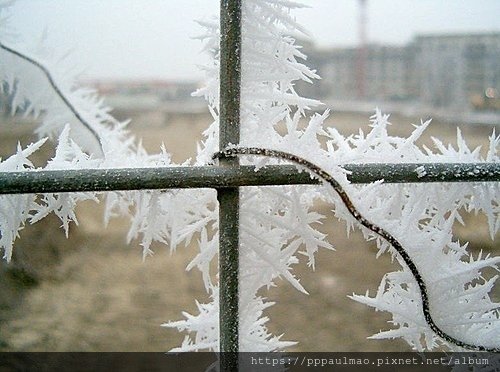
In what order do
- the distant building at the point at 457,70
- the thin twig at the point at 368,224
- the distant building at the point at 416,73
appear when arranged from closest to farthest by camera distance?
the thin twig at the point at 368,224 → the distant building at the point at 457,70 → the distant building at the point at 416,73

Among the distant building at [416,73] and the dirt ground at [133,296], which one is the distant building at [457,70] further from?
the dirt ground at [133,296]

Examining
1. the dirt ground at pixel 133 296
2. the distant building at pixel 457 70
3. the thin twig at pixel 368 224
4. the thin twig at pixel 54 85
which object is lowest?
the dirt ground at pixel 133 296

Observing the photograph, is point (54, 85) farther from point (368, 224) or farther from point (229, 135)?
point (368, 224)

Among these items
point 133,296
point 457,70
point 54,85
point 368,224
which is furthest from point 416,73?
point 368,224

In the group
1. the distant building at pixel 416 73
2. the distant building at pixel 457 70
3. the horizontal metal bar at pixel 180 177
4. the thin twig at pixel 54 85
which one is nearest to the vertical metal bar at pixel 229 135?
→ the horizontal metal bar at pixel 180 177

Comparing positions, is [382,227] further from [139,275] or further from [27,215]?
[139,275]

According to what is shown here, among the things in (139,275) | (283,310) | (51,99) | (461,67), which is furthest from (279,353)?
(461,67)

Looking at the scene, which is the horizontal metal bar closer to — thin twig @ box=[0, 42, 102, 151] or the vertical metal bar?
the vertical metal bar
